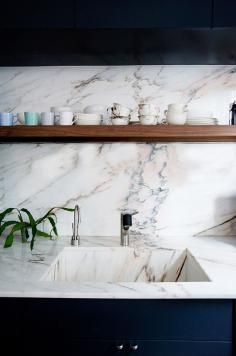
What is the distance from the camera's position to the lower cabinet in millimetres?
1108

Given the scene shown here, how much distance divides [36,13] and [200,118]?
0.82 m

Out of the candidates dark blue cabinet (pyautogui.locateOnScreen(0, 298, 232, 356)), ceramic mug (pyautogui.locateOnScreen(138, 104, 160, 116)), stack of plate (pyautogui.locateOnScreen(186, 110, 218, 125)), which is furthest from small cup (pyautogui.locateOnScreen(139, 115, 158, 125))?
dark blue cabinet (pyautogui.locateOnScreen(0, 298, 232, 356))

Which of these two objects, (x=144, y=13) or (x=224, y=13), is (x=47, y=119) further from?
(x=224, y=13)

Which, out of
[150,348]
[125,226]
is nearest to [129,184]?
[125,226]

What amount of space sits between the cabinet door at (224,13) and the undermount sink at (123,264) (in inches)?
39.3

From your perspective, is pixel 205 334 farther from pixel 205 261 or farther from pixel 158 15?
pixel 158 15

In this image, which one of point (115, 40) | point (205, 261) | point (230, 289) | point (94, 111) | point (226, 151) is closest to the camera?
point (230, 289)

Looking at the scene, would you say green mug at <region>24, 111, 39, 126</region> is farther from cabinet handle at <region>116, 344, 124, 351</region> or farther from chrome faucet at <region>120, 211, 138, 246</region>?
cabinet handle at <region>116, 344, 124, 351</region>

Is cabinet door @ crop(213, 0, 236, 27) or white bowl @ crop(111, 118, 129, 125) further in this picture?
white bowl @ crop(111, 118, 129, 125)

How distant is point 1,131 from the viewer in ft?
5.09

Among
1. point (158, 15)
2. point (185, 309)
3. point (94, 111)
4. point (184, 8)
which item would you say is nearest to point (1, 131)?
point (94, 111)

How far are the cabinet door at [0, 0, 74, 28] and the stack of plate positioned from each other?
65 centimetres

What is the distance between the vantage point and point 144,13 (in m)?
1.44

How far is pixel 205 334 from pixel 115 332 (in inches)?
11.2
